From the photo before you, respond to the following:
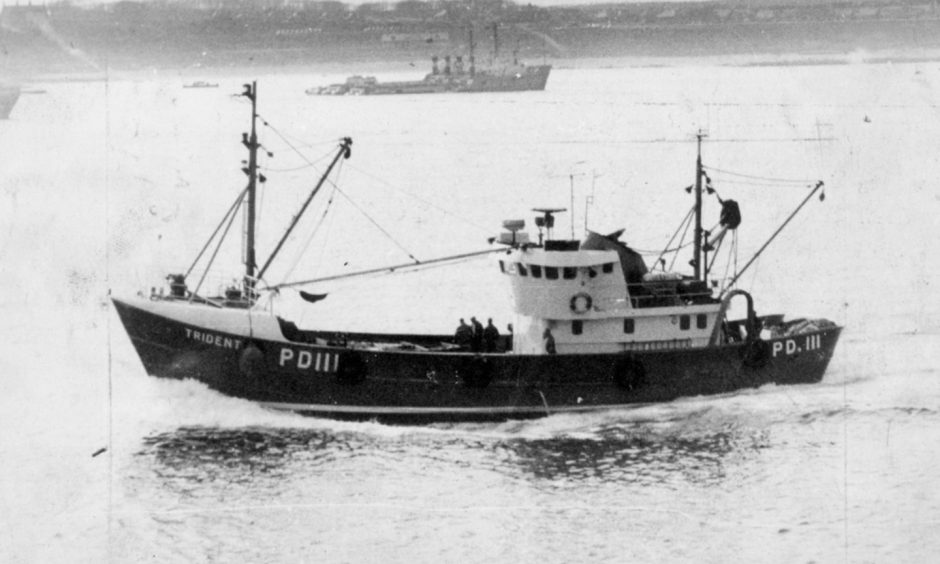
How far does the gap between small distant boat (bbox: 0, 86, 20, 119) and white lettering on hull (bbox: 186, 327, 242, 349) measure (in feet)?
63.9

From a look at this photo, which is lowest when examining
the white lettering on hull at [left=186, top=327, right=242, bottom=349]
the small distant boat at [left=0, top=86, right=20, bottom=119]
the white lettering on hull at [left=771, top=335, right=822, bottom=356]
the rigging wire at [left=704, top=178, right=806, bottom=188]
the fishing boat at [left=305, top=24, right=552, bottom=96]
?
the white lettering on hull at [left=771, top=335, right=822, bottom=356]

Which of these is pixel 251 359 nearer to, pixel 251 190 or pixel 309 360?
pixel 309 360

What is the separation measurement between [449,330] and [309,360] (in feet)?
28.2

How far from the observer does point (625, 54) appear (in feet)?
371

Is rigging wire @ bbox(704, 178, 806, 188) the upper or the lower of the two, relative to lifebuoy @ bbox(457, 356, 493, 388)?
upper

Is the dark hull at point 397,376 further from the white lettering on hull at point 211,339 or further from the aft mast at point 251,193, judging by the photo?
the aft mast at point 251,193

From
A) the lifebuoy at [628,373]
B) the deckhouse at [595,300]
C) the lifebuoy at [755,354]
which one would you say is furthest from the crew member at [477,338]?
the lifebuoy at [755,354]

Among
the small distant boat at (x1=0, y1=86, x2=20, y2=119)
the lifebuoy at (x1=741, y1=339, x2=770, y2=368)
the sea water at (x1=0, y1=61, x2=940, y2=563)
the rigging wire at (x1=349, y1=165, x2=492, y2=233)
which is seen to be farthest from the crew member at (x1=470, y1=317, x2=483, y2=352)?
the small distant boat at (x1=0, y1=86, x2=20, y2=119)

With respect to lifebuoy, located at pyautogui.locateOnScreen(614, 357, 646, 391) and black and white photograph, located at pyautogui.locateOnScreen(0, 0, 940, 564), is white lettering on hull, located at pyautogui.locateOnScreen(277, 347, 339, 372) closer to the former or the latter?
black and white photograph, located at pyautogui.locateOnScreen(0, 0, 940, 564)

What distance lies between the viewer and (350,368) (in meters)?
29.2

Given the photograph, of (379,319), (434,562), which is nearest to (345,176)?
(379,319)

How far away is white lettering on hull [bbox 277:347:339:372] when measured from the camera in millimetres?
29188

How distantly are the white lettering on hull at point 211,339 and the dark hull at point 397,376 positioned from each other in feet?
0.07

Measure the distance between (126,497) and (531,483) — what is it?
7170mm
